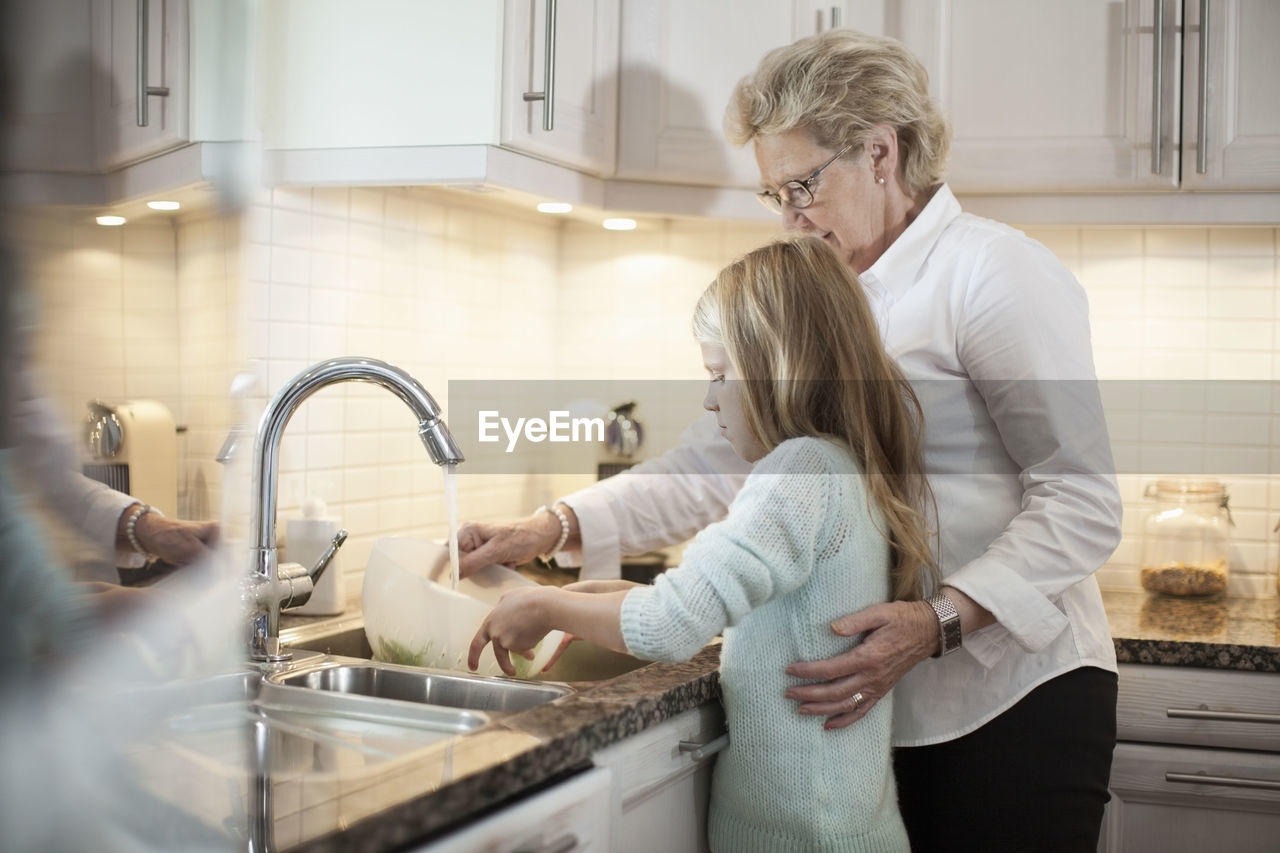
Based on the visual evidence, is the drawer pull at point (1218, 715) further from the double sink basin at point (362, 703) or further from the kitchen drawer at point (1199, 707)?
the double sink basin at point (362, 703)

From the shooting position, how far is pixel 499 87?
142 centimetres

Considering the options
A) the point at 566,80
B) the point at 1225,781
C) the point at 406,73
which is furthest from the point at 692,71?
the point at 1225,781

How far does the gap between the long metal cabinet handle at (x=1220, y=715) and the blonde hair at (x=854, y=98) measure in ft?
2.75

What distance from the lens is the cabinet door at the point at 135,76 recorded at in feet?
0.58

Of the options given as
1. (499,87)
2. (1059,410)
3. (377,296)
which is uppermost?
(499,87)

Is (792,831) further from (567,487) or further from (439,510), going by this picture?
(567,487)

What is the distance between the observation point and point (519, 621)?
42.9 inches

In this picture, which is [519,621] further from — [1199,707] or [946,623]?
[1199,707]

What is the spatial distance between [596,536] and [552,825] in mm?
679

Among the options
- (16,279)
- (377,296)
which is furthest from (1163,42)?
(16,279)

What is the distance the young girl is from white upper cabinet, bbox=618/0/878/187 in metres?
0.66

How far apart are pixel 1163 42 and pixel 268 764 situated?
1671 millimetres

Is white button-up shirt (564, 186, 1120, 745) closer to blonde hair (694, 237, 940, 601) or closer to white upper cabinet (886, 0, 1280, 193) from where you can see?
blonde hair (694, 237, 940, 601)
